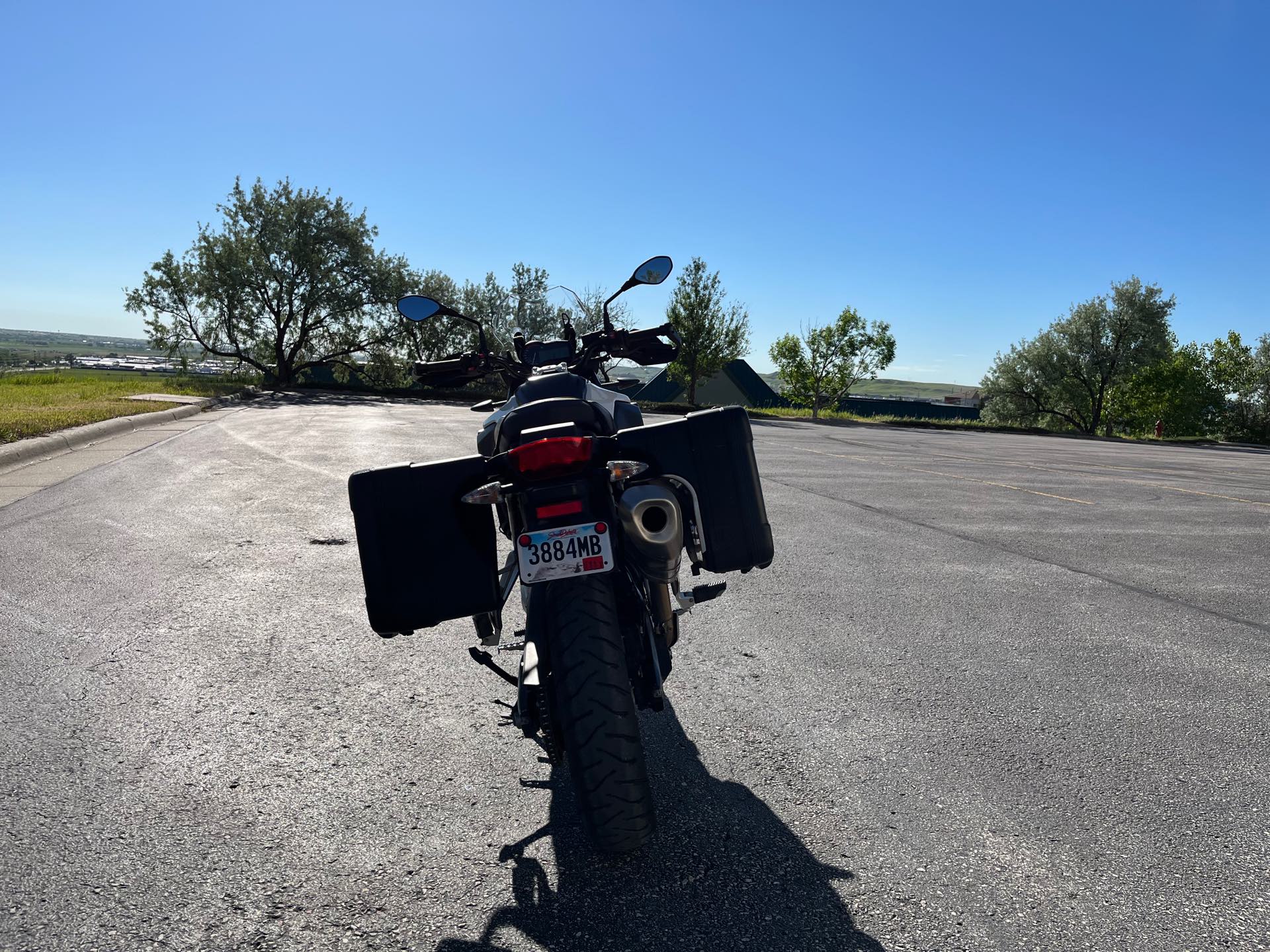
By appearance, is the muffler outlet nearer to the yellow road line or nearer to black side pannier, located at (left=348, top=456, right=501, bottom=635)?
black side pannier, located at (left=348, top=456, right=501, bottom=635)

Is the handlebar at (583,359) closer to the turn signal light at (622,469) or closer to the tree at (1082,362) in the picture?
the turn signal light at (622,469)

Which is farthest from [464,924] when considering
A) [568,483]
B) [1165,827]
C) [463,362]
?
[463,362]

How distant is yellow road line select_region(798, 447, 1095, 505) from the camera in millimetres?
10500

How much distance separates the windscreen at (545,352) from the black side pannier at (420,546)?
1.18m

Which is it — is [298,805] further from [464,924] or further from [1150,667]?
[1150,667]

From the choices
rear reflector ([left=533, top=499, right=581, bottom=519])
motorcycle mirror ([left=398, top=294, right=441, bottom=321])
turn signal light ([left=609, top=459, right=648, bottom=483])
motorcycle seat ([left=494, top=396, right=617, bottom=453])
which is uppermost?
motorcycle mirror ([left=398, top=294, right=441, bottom=321])

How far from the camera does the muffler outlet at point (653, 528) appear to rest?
7.84 ft

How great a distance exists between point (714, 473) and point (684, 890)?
1.31 meters

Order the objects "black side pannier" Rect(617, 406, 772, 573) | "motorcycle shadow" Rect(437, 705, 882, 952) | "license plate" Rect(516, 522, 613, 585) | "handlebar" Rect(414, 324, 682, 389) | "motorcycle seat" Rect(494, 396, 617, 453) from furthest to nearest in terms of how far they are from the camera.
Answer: "handlebar" Rect(414, 324, 682, 389), "black side pannier" Rect(617, 406, 772, 573), "motorcycle seat" Rect(494, 396, 617, 453), "license plate" Rect(516, 522, 613, 585), "motorcycle shadow" Rect(437, 705, 882, 952)

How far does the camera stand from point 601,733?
2.11 metres

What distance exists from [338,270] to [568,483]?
40860 millimetres

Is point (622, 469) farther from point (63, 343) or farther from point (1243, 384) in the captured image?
point (63, 343)

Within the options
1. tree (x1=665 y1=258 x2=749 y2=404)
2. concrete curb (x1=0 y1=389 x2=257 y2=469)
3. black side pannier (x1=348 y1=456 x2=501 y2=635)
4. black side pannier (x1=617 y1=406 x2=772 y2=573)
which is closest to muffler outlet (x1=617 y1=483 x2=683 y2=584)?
black side pannier (x1=617 y1=406 x2=772 y2=573)

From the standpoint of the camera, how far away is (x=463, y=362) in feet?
12.8
